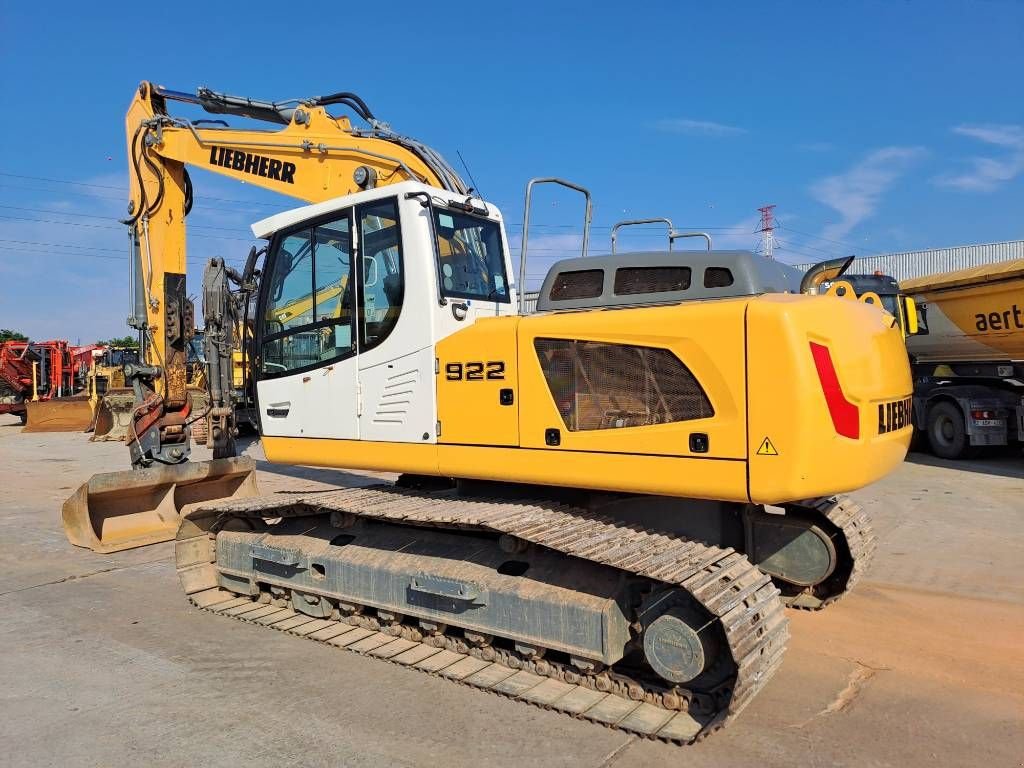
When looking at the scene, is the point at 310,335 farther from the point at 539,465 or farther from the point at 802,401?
the point at 802,401

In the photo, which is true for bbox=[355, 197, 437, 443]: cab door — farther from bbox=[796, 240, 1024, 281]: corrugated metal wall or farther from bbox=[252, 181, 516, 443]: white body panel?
bbox=[796, 240, 1024, 281]: corrugated metal wall

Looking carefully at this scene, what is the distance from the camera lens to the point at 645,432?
145 inches

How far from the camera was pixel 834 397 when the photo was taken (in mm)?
3373

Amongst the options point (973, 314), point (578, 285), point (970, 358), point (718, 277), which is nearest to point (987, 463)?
point (970, 358)

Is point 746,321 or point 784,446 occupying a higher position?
point 746,321

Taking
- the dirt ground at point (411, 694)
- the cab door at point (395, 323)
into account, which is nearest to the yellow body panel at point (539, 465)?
the cab door at point (395, 323)

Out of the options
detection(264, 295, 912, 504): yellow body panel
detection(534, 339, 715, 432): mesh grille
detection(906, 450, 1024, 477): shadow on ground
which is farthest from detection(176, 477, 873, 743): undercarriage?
detection(906, 450, 1024, 477): shadow on ground

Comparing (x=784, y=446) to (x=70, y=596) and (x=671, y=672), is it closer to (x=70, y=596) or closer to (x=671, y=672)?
(x=671, y=672)

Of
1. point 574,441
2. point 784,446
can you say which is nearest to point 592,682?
point 574,441

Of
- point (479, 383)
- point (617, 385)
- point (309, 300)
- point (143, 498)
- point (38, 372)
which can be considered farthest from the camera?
point (38, 372)

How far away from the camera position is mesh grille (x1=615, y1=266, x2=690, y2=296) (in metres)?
4.04

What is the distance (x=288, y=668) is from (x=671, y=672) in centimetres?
214

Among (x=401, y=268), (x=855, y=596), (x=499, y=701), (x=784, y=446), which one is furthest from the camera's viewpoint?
(x=855, y=596)

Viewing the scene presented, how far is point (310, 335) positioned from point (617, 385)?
2184mm
